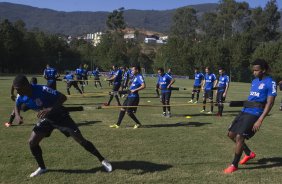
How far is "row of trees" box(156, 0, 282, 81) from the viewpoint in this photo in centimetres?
6500

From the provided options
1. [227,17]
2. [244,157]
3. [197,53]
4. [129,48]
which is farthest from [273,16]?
[244,157]

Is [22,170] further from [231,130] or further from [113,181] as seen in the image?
[231,130]

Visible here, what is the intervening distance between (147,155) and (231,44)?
61.2 m

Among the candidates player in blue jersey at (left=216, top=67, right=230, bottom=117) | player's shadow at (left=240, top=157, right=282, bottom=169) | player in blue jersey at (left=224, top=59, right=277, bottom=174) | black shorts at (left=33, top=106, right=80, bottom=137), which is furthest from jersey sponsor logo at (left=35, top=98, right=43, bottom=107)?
player in blue jersey at (left=216, top=67, right=230, bottom=117)

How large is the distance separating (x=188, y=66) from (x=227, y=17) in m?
20.5

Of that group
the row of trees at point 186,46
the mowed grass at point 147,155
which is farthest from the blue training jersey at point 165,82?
the row of trees at point 186,46

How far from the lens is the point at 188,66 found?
7000cm

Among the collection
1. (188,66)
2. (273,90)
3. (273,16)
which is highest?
(273,16)

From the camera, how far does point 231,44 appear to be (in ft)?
221

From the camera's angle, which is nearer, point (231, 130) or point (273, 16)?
point (231, 130)

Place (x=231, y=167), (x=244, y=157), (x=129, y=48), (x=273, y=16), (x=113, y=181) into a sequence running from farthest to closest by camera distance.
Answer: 1. (x=129, y=48)
2. (x=273, y=16)
3. (x=244, y=157)
4. (x=231, y=167)
5. (x=113, y=181)

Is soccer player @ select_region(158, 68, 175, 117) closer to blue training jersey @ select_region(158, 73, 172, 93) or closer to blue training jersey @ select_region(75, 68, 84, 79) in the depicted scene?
blue training jersey @ select_region(158, 73, 172, 93)

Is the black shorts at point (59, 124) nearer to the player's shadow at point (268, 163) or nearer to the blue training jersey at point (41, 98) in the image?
the blue training jersey at point (41, 98)

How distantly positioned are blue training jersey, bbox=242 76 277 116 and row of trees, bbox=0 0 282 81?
49.8m
